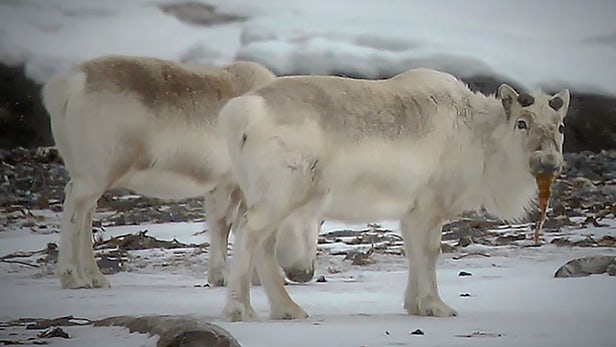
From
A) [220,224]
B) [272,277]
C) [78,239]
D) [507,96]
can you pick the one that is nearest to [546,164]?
[507,96]

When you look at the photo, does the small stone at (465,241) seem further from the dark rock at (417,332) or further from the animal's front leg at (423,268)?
the dark rock at (417,332)

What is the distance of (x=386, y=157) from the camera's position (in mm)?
2412

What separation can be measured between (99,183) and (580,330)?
1.32 metres

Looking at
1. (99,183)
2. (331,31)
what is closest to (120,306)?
(99,183)

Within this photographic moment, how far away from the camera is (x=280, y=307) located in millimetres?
2373

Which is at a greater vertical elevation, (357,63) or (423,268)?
(357,63)

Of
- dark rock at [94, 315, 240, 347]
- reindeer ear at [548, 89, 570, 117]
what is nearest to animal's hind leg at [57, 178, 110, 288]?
dark rock at [94, 315, 240, 347]

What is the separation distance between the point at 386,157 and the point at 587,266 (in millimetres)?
664

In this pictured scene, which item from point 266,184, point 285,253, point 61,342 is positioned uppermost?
point 266,184

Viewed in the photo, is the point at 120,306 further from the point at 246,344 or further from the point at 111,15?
the point at 111,15

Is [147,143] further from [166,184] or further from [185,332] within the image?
[185,332]

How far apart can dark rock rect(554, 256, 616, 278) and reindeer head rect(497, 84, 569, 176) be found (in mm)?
295

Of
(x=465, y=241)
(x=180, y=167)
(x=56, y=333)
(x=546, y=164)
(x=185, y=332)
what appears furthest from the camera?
(x=180, y=167)

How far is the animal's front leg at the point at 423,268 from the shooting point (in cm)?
244
